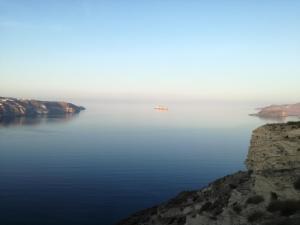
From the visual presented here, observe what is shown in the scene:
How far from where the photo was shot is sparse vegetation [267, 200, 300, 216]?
21266 mm

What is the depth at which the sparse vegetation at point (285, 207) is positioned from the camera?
21.3 m

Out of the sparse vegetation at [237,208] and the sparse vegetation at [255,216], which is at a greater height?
the sparse vegetation at [255,216]

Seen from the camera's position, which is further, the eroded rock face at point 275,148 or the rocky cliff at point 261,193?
the eroded rock face at point 275,148

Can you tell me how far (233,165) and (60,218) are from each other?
65.9m

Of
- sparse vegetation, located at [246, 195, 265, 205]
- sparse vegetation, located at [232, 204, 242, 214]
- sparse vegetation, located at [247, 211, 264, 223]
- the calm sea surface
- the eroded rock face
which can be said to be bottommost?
the calm sea surface

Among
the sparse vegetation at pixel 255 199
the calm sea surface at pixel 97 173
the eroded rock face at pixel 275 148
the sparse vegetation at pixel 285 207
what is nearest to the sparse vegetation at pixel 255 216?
the sparse vegetation at pixel 285 207

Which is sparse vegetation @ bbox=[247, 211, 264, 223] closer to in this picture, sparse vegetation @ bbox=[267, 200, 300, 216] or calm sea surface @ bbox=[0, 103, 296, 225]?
sparse vegetation @ bbox=[267, 200, 300, 216]

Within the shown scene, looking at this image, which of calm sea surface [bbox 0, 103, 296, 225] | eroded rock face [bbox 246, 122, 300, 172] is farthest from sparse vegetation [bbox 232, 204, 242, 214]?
calm sea surface [bbox 0, 103, 296, 225]

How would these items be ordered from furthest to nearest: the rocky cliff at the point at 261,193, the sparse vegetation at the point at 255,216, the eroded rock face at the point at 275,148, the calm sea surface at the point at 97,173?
the calm sea surface at the point at 97,173 → the eroded rock face at the point at 275,148 → the rocky cliff at the point at 261,193 → the sparse vegetation at the point at 255,216

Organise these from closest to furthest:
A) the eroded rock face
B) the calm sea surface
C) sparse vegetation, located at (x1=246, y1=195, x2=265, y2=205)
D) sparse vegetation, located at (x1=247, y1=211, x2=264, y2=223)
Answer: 1. sparse vegetation, located at (x1=247, y1=211, x2=264, y2=223)
2. sparse vegetation, located at (x1=246, y1=195, x2=265, y2=205)
3. the eroded rock face
4. the calm sea surface

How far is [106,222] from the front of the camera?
61.7 m

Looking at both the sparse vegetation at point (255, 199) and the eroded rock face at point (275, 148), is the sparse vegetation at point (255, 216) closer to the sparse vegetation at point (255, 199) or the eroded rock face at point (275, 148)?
the sparse vegetation at point (255, 199)

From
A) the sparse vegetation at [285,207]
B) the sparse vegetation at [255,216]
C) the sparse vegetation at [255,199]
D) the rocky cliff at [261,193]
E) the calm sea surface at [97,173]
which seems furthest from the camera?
the calm sea surface at [97,173]

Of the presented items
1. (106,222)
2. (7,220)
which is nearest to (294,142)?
(106,222)
